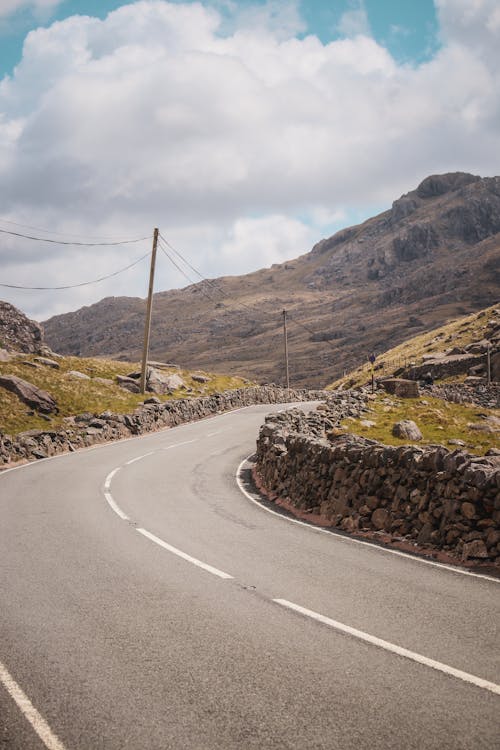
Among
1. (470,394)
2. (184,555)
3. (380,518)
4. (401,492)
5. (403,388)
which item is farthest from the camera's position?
(470,394)

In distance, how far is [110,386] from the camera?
42.0 metres

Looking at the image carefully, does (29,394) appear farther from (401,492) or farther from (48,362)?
(401,492)

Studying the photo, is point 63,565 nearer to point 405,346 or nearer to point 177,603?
point 177,603

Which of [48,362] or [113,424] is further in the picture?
[48,362]

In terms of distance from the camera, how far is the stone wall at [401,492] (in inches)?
402

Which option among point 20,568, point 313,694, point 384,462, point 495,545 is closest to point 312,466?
point 384,462

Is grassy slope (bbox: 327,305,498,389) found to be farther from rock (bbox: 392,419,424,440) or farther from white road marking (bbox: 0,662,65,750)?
white road marking (bbox: 0,662,65,750)

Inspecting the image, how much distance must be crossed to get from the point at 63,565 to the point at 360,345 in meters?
183

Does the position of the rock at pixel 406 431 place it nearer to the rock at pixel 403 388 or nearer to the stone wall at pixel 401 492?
the stone wall at pixel 401 492

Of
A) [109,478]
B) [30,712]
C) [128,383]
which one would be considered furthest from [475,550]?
[128,383]

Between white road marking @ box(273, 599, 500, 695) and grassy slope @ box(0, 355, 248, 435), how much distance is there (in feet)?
79.7

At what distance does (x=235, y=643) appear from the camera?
6008 millimetres

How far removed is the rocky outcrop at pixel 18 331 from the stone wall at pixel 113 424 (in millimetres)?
14857

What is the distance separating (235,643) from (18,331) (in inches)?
1879
